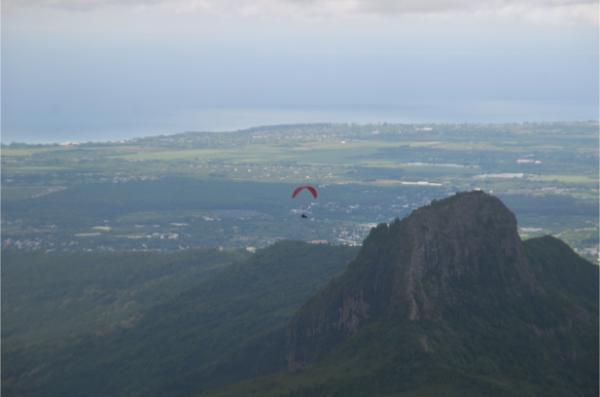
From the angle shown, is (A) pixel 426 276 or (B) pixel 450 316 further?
(A) pixel 426 276

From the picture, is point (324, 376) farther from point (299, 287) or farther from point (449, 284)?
point (299, 287)

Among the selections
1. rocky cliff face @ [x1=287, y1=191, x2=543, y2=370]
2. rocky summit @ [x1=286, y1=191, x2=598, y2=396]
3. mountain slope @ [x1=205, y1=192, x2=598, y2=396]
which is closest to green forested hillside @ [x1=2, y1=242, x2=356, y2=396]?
rocky cliff face @ [x1=287, y1=191, x2=543, y2=370]

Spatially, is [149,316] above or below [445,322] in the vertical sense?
below

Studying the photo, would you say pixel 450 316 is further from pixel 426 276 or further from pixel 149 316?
pixel 149 316

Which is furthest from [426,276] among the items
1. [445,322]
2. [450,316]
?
[445,322]

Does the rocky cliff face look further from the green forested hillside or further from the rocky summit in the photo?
the green forested hillside

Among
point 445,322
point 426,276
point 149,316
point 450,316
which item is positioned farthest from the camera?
point 149,316
